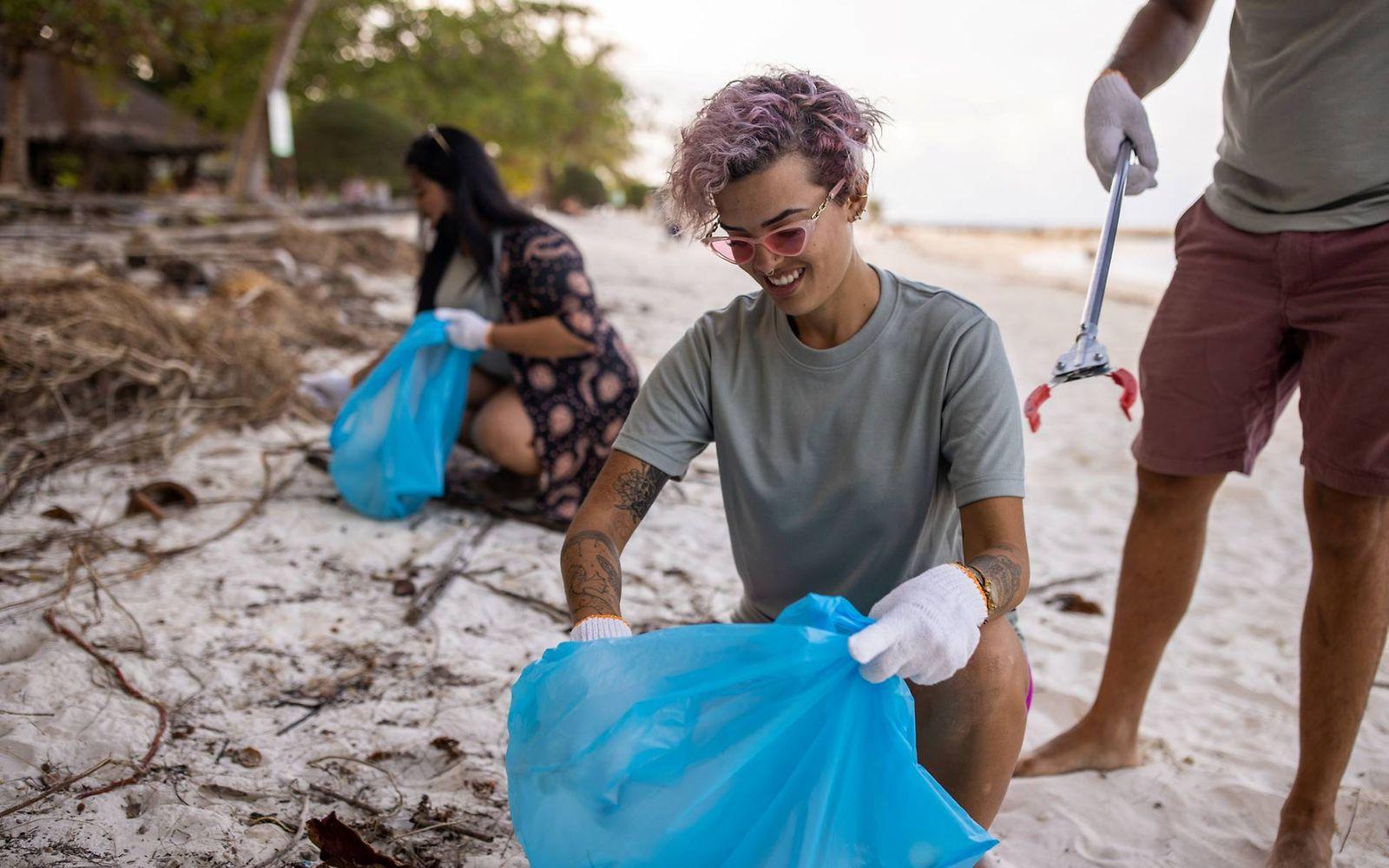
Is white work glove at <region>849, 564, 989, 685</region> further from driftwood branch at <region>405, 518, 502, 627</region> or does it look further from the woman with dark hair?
the woman with dark hair

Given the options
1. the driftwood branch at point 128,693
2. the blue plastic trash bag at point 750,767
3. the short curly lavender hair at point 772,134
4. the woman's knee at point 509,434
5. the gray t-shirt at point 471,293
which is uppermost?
the short curly lavender hair at point 772,134

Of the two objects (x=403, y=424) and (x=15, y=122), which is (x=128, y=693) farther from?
(x=15, y=122)

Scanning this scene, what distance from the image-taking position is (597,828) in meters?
1.12

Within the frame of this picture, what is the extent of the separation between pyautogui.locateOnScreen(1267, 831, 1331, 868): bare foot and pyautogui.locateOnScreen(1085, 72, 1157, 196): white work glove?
1.23m

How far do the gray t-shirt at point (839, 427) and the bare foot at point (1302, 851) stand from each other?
824 mm

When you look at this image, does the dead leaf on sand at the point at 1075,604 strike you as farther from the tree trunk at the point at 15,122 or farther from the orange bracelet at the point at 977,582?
the tree trunk at the point at 15,122

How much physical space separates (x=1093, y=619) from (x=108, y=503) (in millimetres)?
3099

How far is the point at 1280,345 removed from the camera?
175 cm

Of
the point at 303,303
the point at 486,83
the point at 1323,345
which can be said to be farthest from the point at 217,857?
the point at 486,83

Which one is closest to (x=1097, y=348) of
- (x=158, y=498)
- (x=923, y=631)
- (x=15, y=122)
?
(x=923, y=631)

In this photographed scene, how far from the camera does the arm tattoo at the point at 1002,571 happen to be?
128cm

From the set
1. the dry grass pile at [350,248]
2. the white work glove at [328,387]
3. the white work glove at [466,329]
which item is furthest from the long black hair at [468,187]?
the dry grass pile at [350,248]

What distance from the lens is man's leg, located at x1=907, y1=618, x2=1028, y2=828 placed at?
136 cm

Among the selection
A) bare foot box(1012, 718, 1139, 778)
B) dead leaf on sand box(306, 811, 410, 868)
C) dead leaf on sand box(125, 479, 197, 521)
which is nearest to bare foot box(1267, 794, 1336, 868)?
bare foot box(1012, 718, 1139, 778)
